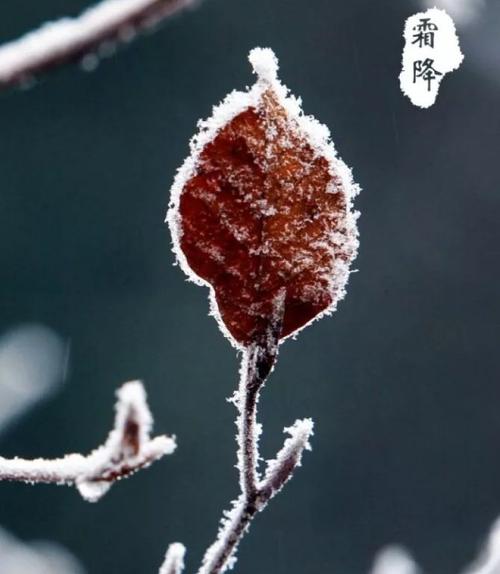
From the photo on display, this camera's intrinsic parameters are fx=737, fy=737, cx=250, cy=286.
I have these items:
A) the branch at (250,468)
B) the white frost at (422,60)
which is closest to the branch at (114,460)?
the branch at (250,468)

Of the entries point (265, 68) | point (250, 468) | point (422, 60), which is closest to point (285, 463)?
point (250, 468)

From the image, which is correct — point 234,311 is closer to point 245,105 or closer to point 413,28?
point 245,105

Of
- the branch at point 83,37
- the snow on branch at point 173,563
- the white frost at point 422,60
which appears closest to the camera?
the branch at point 83,37

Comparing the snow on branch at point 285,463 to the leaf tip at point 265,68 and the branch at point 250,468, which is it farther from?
the leaf tip at point 265,68

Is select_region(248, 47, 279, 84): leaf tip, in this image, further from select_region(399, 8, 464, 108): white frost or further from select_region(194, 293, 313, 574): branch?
select_region(399, 8, 464, 108): white frost

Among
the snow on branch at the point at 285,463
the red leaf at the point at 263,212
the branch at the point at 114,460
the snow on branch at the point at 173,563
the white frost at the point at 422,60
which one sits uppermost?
the white frost at the point at 422,60

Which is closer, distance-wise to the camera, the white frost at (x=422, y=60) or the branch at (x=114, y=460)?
the branch at (x=114, y=460)

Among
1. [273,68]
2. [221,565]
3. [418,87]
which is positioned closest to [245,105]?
[273,68]
